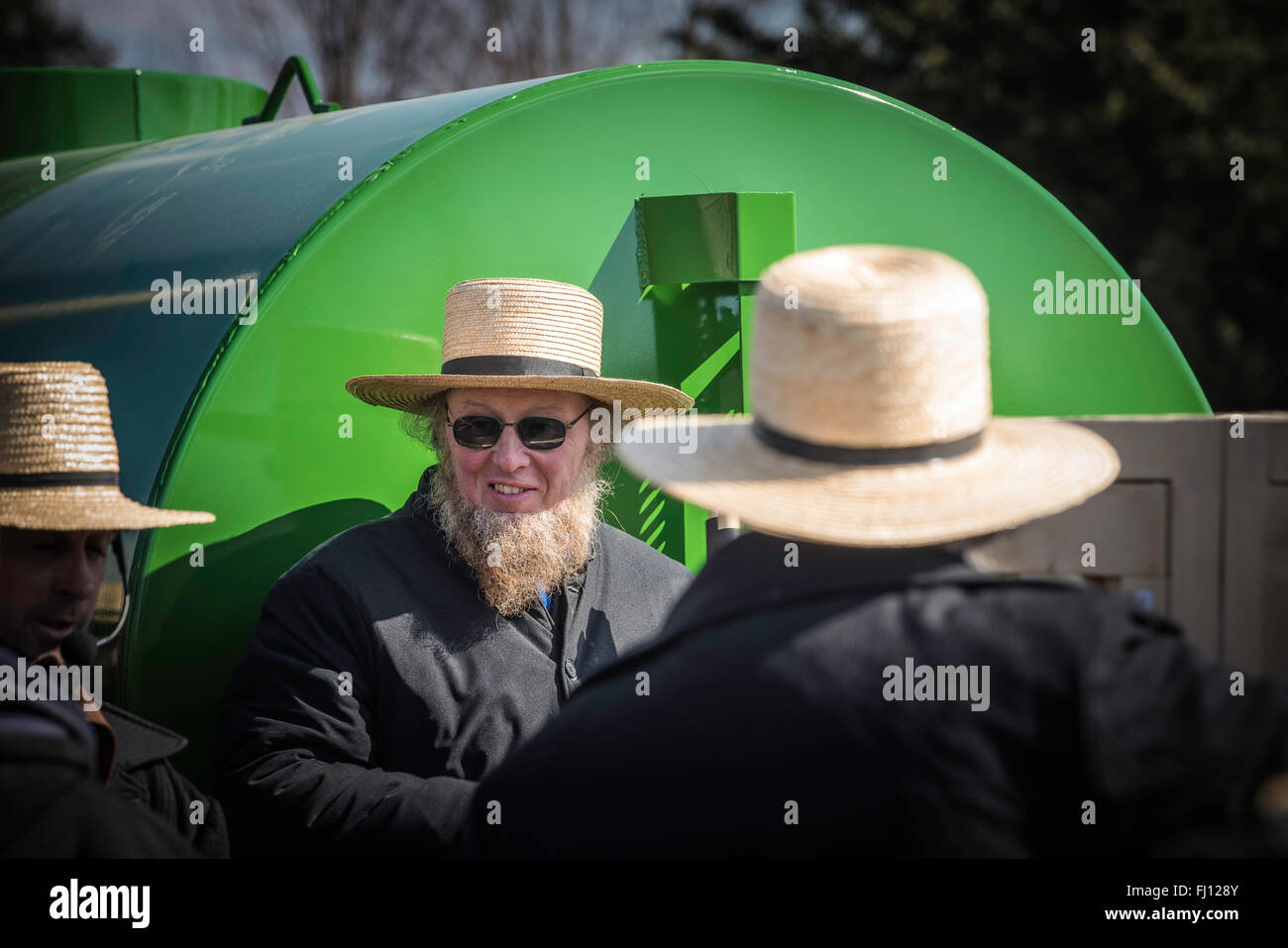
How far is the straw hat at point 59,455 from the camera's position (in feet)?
8.27

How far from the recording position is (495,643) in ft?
10.1

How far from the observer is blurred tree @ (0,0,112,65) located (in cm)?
2145

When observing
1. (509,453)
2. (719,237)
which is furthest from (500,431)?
(719,237)

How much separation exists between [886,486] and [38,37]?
2394 centimetres

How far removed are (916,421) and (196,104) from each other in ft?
16.1

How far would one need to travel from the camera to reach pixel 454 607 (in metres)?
3.13

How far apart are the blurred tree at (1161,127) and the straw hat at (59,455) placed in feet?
44.5

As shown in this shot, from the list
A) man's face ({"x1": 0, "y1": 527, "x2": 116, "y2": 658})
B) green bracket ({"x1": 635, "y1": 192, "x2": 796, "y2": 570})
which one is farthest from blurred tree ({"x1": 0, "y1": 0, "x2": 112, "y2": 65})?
man's face ({"x1": 0, "y1": 527, "x2": 116, "y2": 658})

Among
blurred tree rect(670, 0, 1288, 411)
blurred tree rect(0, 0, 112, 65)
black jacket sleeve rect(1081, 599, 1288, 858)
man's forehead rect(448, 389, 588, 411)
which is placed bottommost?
black jacket sleeve rect(1081, 599, 1288, 858)

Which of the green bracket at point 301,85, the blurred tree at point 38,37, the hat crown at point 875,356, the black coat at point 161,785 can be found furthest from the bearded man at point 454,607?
the blurred tree at point 38,37

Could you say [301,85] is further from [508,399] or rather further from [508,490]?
[508,490]

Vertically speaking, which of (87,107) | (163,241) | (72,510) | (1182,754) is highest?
(87,107)

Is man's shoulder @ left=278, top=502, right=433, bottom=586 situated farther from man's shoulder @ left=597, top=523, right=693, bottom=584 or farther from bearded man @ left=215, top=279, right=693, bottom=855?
man's shoulder @ left=597, top=523, right=693, bottom=584

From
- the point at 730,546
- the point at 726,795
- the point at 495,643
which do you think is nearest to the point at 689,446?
the point at 730,546
